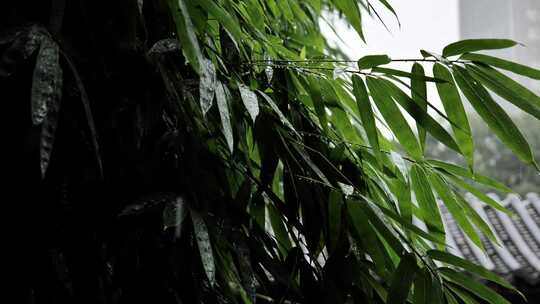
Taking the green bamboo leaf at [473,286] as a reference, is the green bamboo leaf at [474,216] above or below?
above

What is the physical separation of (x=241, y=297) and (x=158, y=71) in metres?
0.33

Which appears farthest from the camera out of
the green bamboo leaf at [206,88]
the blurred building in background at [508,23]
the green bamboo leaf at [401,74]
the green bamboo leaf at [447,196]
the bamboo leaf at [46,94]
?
the blurred building in background at [508,23]

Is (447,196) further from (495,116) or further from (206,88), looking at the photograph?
(206,88)

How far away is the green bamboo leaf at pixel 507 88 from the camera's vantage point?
84 cm

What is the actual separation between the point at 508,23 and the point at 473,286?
117 ft

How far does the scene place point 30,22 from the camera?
2.37ft

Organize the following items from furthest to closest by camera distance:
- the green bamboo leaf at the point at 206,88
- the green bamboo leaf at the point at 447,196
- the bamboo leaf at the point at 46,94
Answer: the green bamboo leaf at the point at 447,196
the green bamboo leaf at the point at 206,88
the bamboo leaf at the point at 46,94

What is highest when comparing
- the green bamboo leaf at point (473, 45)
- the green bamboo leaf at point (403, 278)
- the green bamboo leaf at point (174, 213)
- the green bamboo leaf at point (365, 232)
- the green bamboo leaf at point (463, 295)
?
the green bamboo leaf at point (473, 45)

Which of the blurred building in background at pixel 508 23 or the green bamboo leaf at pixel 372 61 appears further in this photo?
the blurred building in background at pixel 508 23

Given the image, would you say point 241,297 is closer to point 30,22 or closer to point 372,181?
point 372,181

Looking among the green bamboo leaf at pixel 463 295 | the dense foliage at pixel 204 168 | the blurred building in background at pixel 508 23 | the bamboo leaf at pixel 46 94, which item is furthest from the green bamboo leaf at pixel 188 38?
the blurred building in background at pixel 508 23

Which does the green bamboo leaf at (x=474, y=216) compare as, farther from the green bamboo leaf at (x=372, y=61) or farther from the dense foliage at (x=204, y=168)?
the green bamboo leaf at (x=372, y=61)

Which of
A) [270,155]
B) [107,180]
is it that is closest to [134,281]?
[107,180]

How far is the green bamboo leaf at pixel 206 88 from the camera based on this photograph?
30.1 inches
